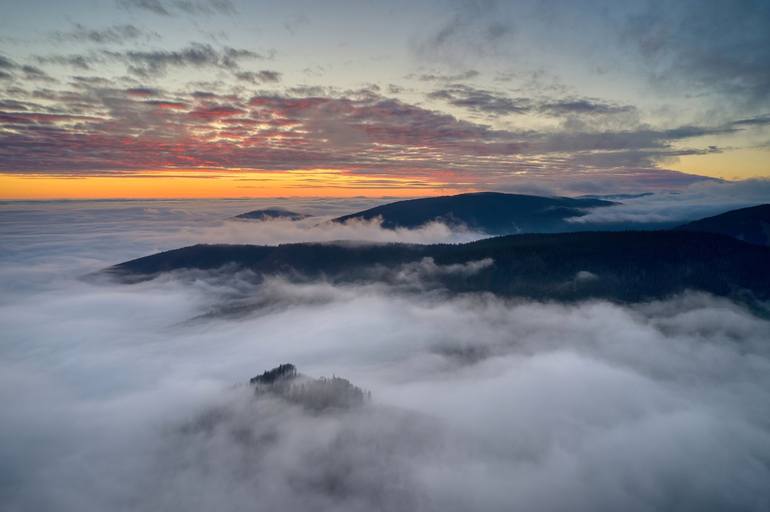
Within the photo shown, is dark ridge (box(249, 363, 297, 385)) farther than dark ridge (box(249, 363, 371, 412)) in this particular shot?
Yes

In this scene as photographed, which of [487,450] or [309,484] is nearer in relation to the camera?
[309,484]

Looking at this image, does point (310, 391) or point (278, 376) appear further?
point (278, 376)

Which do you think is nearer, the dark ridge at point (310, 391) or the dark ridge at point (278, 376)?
the dark ridge at point (310, 391)

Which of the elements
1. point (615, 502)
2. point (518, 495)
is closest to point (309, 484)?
point (518, 495)

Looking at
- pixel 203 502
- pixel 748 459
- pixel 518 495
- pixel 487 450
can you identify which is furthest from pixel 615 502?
pixel 203 502

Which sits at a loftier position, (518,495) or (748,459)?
(748,459)

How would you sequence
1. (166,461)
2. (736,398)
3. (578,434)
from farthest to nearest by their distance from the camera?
(736,398) → (578,434) → (166,461)

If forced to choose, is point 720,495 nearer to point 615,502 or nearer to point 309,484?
point 615,502

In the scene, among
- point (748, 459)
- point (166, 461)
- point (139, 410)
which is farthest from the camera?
point (139, 410)

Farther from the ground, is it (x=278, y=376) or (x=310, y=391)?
(x=310, y=391)

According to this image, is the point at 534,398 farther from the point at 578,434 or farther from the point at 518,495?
the point at 518,495
